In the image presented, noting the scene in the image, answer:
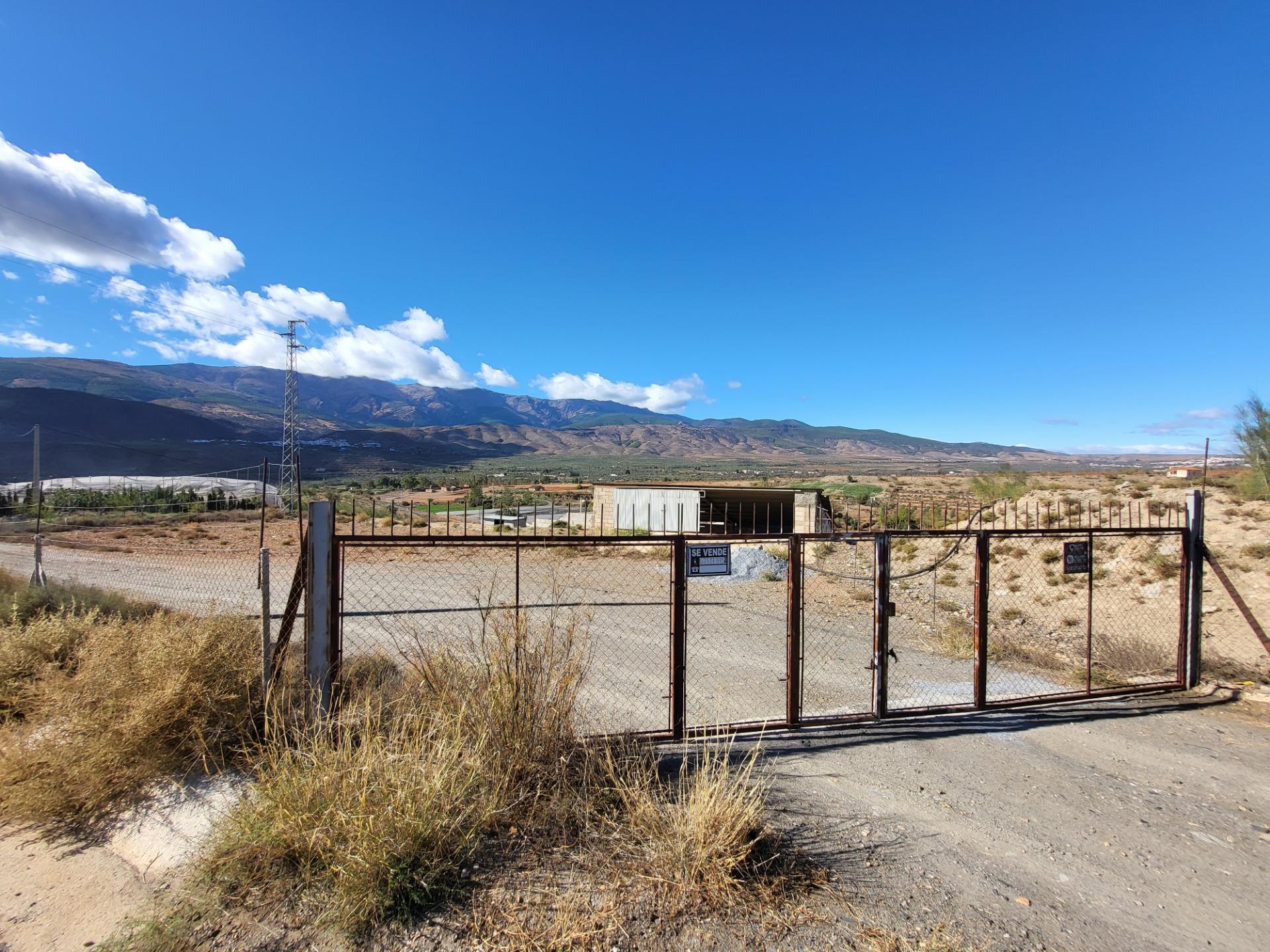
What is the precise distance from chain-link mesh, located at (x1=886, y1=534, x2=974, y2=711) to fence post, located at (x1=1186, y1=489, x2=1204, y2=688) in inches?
92.7

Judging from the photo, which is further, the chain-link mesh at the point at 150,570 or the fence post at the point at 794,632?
the chain-link mesh at the point at 150,570

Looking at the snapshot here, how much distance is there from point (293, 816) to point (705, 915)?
239cm

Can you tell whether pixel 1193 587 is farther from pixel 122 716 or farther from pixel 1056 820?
pixel 122 716

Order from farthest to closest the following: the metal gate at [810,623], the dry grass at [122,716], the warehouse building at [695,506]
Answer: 1. the warehouse building at [695,506]
2. the metal gate at [810,623]
3. the dry grass at [122,716]

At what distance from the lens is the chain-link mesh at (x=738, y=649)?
659cm

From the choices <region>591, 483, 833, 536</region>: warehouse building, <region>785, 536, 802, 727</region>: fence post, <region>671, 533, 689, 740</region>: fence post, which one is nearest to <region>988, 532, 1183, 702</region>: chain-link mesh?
<region>785, 536, 802, 727</region>: fence post

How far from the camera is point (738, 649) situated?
31.3 feet

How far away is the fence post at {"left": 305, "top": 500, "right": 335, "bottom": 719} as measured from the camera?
471 cm

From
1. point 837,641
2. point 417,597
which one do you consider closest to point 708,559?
point 837,641

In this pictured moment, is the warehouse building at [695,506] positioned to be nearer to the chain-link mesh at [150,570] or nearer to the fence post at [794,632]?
the chain-link mesh at [150,570]

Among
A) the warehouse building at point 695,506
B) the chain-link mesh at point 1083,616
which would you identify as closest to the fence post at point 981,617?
the chain-link mesh at point 1083,616

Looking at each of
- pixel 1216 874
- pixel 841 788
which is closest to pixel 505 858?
pixel 841 788

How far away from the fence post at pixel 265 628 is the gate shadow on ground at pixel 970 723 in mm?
4082

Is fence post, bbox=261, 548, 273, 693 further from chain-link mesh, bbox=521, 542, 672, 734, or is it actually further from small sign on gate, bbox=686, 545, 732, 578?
small sign on gate, bbox=686, 545, 732, 578
